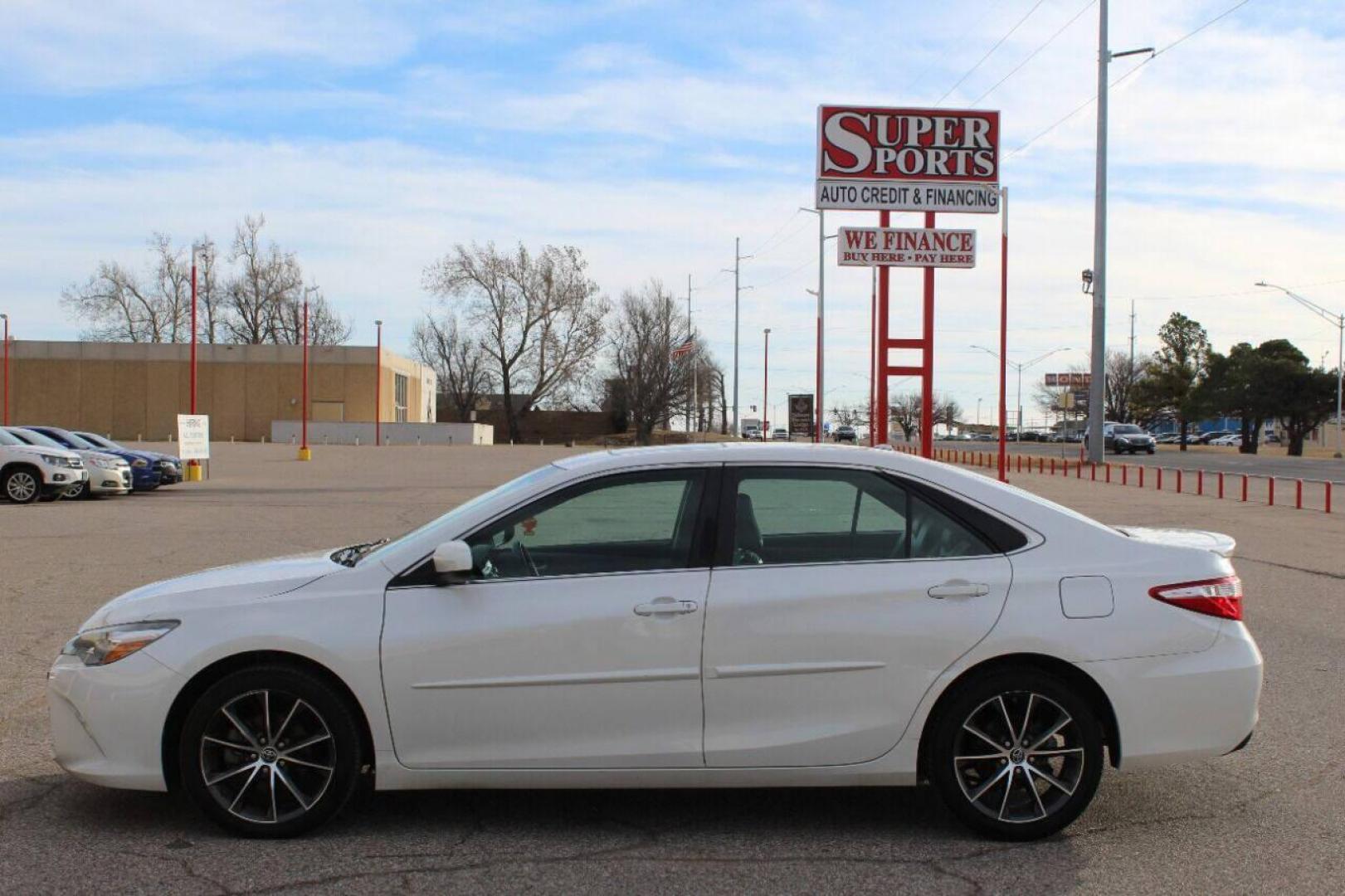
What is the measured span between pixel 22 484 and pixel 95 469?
61.4 inches

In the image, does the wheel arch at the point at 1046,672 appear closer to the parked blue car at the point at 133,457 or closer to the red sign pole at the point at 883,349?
the red sign pole at the point at 883,349

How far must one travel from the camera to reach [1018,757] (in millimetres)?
4945

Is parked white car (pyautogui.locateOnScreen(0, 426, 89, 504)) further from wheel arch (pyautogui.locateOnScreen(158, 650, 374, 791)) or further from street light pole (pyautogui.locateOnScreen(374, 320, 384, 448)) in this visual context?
street light pole (pyautogui.locateOnScreen(374, 320, 384, 448))

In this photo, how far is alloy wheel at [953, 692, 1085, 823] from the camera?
4.93m

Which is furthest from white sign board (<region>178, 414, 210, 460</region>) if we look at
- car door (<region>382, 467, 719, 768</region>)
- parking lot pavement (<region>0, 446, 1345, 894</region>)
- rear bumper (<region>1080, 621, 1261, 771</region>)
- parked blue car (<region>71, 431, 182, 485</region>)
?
rear bumper (<region>1080, 621, 1261, 771</region>)

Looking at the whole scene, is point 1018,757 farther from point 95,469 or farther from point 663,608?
point 95,469

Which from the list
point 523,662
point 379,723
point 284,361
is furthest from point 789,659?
point 284,361

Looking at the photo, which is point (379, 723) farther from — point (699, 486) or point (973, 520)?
point (973, 520)

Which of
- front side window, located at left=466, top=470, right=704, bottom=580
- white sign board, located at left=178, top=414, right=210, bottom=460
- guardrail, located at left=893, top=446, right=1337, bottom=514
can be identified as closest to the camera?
front side window, located at left=466, top=470, right=704, bottom=580

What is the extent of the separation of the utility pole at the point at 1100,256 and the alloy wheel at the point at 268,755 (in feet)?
131

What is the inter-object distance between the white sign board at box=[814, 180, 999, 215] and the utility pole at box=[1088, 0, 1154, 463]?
18.7m

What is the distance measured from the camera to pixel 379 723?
485cm

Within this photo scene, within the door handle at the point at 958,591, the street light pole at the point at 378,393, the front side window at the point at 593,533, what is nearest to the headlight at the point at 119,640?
the front side window at the point at 593,533

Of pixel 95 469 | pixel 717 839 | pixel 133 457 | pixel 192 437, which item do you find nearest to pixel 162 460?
pixel 133 457
